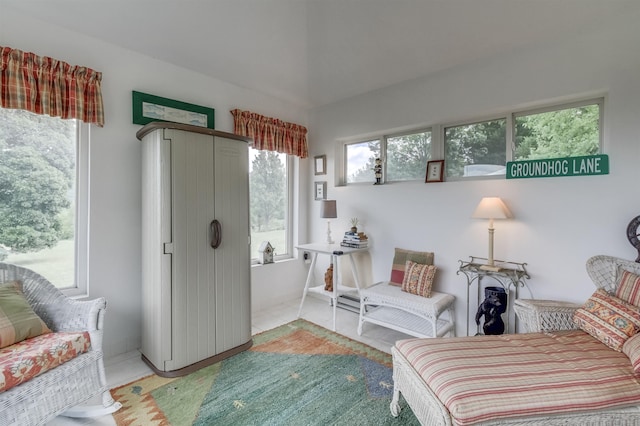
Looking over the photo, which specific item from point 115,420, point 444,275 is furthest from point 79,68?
point 444,275

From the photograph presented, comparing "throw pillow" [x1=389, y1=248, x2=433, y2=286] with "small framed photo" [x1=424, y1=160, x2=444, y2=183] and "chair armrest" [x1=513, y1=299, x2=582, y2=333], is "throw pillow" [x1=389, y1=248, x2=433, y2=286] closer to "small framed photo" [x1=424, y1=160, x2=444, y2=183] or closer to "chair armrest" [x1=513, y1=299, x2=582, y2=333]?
"small framed photo" [x1=424, y1=160, x2=444, y2=183]

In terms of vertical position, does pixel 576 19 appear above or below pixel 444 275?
above

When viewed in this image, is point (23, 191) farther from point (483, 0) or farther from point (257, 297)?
point (483, 0)

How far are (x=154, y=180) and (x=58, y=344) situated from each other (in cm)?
115

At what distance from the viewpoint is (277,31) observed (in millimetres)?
2883

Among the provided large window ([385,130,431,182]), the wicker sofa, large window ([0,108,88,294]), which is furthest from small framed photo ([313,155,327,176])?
the wicker sofa

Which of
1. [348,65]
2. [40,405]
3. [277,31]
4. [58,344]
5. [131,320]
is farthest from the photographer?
[348,65]

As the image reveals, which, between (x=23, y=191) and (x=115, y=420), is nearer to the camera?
(x=115, y=420)

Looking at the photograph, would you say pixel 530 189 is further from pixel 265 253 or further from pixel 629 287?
pixel 265 253

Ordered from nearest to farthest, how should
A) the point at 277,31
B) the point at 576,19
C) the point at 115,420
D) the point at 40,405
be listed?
1. the point at 40,405
2. the point at 115,420
3. the point at 576,19
4. the point at 277,31

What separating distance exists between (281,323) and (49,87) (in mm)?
2758

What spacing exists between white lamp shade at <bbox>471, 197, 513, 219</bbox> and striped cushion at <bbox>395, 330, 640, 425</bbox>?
3.06 feet

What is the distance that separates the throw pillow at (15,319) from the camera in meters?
1.64

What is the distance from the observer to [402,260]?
3062 millimetres
